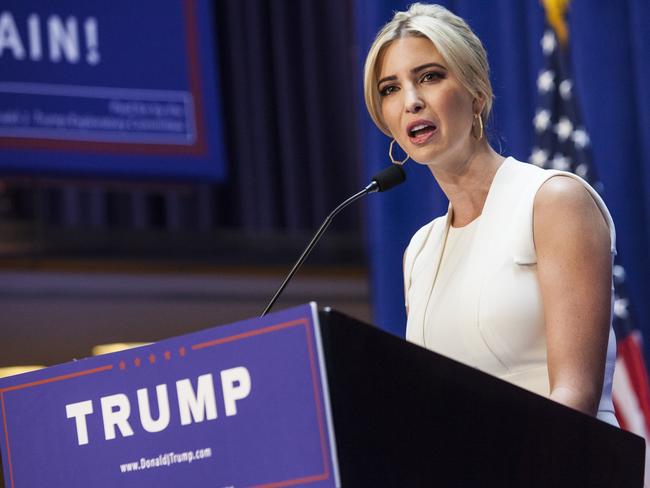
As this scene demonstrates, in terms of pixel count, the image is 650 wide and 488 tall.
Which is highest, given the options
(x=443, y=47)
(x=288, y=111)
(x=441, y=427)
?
(x=443, y=47)

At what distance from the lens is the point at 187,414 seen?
49.8 inches

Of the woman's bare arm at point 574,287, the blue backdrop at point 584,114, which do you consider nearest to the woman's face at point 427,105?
the woman's bare arm at point 574,287

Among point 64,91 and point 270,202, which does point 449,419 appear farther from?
point 270,202

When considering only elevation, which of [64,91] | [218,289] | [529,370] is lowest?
[218,289]

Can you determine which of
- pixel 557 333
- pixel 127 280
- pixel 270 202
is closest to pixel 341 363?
pixel 557 333

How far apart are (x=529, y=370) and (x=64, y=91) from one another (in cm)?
266

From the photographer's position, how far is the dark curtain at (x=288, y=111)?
5.55 m

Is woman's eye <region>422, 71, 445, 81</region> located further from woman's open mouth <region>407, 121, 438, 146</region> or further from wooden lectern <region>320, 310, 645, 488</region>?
wooden lectern <region>320, 310, 645, 488</region>

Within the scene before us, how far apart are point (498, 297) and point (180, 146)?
8.42 ft

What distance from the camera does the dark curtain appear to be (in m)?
5.55

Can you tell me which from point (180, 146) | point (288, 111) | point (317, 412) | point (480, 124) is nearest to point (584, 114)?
point (180, 146)

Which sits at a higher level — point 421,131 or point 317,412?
point 421,131

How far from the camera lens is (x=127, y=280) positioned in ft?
16.0

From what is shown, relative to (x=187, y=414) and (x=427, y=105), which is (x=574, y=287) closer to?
(x=427, y=105)
